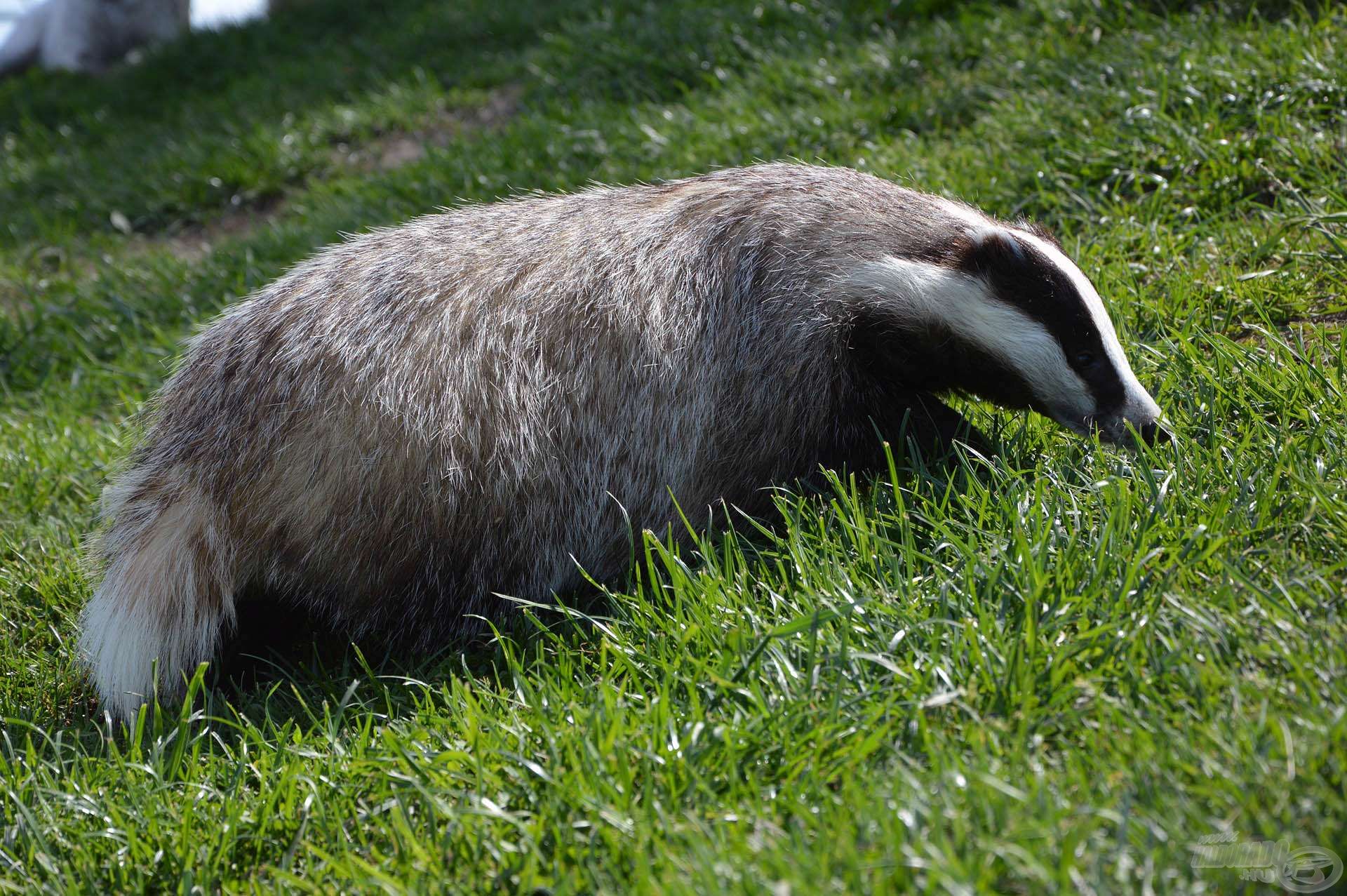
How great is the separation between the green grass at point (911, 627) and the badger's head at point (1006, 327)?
0.42ft

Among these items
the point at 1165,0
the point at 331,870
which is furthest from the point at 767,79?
the point at 331,870

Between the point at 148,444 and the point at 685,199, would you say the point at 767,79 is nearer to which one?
the point at 685,199

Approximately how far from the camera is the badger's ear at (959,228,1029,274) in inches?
120

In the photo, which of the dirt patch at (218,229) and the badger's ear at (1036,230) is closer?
the badger's ear at (1036,230)

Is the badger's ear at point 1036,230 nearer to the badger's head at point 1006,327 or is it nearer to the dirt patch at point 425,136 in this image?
→ the badger's head at point 1006,327

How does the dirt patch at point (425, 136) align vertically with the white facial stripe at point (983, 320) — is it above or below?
above

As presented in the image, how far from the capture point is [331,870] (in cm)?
214

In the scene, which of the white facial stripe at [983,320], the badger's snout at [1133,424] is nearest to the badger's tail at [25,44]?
the white facial stripe at [983,320]

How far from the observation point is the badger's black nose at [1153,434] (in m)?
2.90

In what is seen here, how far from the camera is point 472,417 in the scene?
2.97 meters

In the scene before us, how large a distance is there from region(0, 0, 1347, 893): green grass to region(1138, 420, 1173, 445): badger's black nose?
0.31ft

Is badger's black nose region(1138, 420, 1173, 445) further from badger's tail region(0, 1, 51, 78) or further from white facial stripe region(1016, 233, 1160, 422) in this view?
badger's tail region(0, 1, 51, 78)

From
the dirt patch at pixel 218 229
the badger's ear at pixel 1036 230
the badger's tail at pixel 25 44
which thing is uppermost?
the badger's tail at pixel 25 44

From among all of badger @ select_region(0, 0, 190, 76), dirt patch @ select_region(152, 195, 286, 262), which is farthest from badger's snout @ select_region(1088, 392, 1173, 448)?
badger @ select_region(0, 0, 190, 76)
